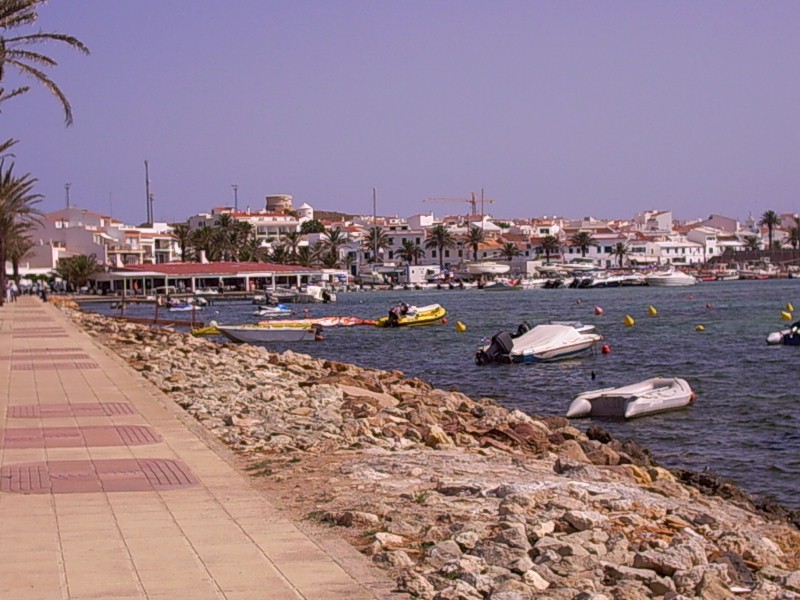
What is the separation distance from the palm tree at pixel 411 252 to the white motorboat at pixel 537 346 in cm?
13618

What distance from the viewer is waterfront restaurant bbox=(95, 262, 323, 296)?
122062 mm

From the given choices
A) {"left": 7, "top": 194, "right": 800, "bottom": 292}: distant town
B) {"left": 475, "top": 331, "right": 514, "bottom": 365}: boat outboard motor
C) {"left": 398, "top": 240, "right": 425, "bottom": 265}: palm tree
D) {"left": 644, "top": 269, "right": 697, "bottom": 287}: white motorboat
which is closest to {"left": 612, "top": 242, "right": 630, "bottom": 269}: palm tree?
{"left": 7, "top": 194, "right": 800, "bottom": 292}: distant town

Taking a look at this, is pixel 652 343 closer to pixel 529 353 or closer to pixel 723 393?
pixel 529 353

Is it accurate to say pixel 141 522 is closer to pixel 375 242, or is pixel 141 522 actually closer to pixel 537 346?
pixel 537 346

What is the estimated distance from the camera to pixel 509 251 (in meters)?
176

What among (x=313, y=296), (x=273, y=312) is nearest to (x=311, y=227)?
(x=313, y=296)

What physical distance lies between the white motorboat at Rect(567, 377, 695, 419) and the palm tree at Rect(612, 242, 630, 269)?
157 meters

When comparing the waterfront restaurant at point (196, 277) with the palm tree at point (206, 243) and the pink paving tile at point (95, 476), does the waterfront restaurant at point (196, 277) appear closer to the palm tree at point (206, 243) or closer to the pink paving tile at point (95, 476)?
the palm tree at point (206, 243)

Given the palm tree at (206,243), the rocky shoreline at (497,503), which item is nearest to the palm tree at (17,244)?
the palm tree at (206,243)

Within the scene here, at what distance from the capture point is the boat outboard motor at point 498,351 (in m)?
40.3

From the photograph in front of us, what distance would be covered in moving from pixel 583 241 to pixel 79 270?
8557 cm

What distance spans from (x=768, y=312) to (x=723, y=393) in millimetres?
45620

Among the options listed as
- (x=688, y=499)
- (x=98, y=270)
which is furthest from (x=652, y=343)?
(x=98, y=270)

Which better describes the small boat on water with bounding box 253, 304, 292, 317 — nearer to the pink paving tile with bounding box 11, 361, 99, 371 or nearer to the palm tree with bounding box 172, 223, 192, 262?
the pink paving tile with bounding box 11, 361, 99, 371
